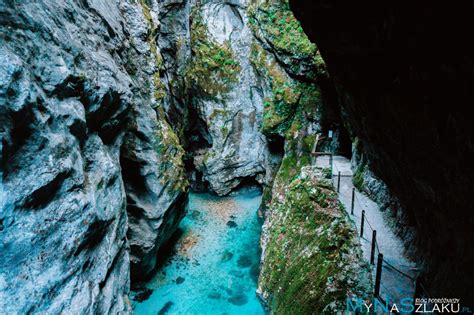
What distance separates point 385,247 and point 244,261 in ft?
30.8

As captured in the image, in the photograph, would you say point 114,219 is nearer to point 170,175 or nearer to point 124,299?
point 124,299

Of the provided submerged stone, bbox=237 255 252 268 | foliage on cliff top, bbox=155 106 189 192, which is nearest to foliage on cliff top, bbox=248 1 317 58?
foliage on cliff top, bbox=155 106 189 192

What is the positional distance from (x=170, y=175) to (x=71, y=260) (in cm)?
762

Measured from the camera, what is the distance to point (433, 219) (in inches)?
208

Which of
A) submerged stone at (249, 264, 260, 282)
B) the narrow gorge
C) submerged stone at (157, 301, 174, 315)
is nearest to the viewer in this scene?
the narrow gorge

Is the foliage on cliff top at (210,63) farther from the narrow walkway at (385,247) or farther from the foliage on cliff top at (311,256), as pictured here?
the narrow walkway at (385,247)

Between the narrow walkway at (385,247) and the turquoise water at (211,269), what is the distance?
21.0 feet

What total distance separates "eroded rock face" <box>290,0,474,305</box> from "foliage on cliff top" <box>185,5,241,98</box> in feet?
61.1

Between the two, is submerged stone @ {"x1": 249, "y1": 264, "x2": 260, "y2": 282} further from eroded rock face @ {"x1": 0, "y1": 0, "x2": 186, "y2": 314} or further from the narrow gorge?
eroded rock face @ {"x1": 0, "y1": 0, "x2": 186, "y2": 314}

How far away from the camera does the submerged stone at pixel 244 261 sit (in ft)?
51.4

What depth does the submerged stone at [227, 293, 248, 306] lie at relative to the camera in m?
13.1

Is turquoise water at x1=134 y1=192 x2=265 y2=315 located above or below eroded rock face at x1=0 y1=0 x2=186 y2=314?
below

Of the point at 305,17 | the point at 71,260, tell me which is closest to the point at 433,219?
the point at 305,17

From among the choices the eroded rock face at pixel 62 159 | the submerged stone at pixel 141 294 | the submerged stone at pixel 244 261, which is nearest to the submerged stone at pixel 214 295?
the submerged stone at pixel 244 261
